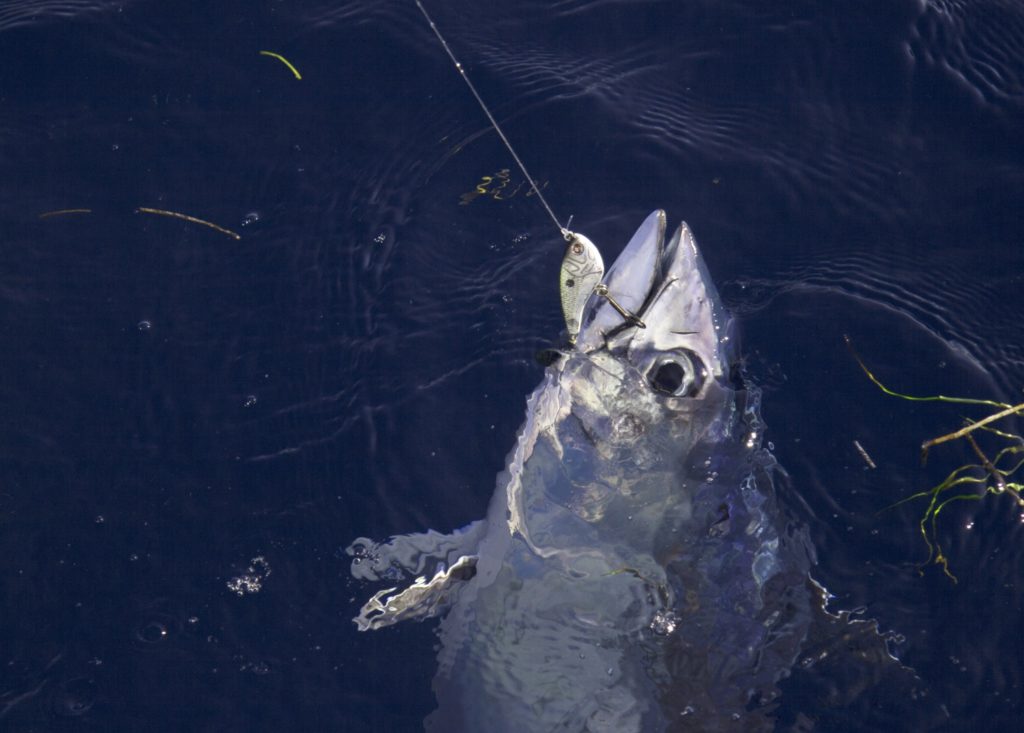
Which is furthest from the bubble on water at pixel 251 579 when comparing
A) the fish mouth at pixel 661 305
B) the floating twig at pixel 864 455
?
the floating twig at pixel 864 455

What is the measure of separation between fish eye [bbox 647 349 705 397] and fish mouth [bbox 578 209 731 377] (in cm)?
4

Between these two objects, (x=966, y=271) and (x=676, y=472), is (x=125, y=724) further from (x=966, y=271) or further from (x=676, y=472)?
(x=966, y=271)

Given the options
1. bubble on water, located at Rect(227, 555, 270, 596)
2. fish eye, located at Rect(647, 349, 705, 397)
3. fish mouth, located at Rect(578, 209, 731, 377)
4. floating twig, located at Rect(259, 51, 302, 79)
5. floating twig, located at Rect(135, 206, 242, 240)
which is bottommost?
bubble on water, located at Rect(227, 555, 270, 596)

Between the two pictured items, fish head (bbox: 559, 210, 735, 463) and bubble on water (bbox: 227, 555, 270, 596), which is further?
bubble on water (bbox: 227, 555, 270, 596)

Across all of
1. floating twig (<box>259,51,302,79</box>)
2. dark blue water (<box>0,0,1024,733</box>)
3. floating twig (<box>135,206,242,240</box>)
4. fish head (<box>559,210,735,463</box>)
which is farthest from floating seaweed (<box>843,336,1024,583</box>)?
floating twig (<box>259,51,302,79</box>)

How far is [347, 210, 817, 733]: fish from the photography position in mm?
4824

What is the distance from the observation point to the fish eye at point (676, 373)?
15.6ft

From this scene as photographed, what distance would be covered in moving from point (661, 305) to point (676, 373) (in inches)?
12.3

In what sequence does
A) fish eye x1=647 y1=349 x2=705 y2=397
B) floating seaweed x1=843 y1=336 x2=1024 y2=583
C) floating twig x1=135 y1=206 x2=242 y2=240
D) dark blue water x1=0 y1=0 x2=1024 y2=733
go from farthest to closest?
floating twig x1=135 y1=206 x2=242 y2=240, floating seaweed x1=843 y1=336 x2=1024 y2=583, dark blue water x1=0 y1=0 x2=1024 y2=733, fish eye x1=647 y1=349 x2=705 y2=397

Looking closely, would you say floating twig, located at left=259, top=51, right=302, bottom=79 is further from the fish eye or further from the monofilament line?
the fish eye

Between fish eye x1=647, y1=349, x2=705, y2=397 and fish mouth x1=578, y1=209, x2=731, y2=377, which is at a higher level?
Answer: fish mouth x1=578, y1=209, x2=731, y2=377

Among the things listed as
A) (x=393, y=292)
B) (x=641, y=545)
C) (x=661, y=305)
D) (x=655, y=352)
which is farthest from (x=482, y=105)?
(x=641, y=545)

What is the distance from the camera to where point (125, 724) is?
5.40m

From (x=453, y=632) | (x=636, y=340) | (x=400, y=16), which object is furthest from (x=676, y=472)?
(x=400, y=16)
